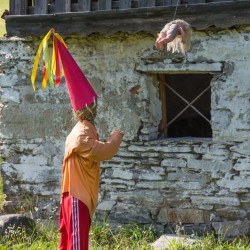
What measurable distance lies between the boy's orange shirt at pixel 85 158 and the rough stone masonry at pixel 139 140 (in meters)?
1.62

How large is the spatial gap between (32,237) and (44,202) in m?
0.64

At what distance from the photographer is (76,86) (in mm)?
5527

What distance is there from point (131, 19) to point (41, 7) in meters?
1.05

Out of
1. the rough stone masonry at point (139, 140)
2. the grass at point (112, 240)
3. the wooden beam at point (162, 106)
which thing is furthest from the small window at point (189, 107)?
the grass at point (112, 240)

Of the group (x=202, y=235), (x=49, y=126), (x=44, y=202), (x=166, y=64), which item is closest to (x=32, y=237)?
(x=44, y=202)

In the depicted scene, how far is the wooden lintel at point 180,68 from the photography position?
674 centimetres

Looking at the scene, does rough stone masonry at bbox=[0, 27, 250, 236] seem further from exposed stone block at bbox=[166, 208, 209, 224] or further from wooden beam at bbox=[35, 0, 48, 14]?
wooden beam at bbox=[35, 0, 48, 14]

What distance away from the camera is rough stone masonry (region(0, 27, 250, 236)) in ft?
22.1

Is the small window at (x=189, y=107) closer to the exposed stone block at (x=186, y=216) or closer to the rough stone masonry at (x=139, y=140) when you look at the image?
the rough stone masonry at (x=139, y=140)

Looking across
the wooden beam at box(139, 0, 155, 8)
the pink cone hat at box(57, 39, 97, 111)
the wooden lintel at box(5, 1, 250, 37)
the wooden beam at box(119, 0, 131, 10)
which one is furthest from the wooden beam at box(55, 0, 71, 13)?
the pink cone hat at box(57, 39, 97, 111)

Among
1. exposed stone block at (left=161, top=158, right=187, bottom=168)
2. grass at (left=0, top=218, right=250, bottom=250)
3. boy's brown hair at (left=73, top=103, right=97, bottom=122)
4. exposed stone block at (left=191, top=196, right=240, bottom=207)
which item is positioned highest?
boy's brown hair at (left=73, top=103, right=97, bottom=122)

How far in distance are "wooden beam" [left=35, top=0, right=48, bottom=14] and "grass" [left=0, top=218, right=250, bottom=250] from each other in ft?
7.39

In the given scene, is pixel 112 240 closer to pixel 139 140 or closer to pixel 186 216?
pixel 186 216

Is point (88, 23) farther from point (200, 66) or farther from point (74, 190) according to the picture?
point (74, 190)
